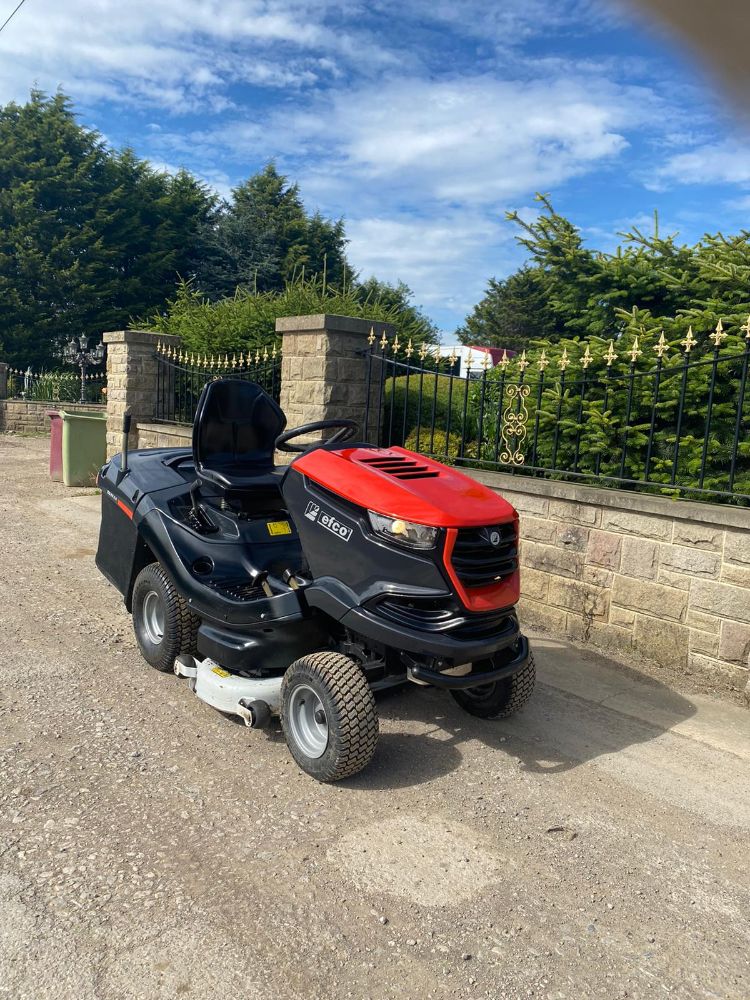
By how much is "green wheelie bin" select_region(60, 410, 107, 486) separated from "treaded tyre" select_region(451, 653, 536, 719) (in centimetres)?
791

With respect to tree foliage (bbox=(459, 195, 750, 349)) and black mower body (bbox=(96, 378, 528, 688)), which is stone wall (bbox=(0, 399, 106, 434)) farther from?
black mower body (bbox=(96, 378, 528, 688))

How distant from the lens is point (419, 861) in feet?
8.74

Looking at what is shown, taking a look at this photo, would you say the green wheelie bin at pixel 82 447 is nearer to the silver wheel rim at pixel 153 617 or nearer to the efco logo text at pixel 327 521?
the silver wheel rim at pixel 153 617

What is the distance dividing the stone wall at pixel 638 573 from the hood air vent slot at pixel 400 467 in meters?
1.84

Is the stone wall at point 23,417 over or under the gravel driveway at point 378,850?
over

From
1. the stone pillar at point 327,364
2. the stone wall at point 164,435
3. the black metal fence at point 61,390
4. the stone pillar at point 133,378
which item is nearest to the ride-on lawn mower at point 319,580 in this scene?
the stone pillar at point 327,364

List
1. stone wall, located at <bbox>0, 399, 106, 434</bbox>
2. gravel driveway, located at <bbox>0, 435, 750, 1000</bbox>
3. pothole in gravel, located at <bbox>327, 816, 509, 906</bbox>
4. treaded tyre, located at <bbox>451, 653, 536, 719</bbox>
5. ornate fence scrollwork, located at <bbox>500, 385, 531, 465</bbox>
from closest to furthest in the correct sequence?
gravel driveway, located at <bbox>0, 435, 750, 1000</bbox>
pothole in gravel, located at <bbox>327, 816, 509, 906</bbox>
treaded tyre, located at <bbox>451, 653, 536, 719</bbox>
ornate fence scrollwork, located at <bbox>500, 385, 531, 465</bbox>
stone wall, located at <bbox>0, 399, 106, 434</bbox>

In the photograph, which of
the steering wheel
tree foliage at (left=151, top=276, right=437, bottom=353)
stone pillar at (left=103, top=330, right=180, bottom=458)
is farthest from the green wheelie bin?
the steering wheel

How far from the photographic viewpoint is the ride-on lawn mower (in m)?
3.01

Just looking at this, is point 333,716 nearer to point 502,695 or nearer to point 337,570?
point 337,570

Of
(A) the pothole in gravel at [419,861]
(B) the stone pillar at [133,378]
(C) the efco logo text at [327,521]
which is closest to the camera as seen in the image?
(A) the pothole in gravel at [419,861]

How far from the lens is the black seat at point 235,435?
4.03 meters

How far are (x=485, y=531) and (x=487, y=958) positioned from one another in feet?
4.92

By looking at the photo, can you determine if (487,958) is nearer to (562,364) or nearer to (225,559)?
(225,559)
